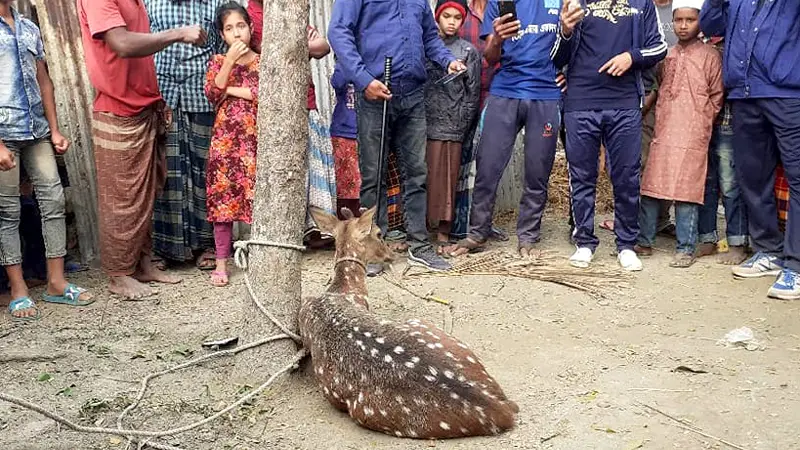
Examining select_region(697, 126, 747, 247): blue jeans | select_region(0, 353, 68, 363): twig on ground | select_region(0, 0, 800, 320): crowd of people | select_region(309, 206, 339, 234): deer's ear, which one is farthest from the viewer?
select_region(697, 126, 747, 247): blue jeans

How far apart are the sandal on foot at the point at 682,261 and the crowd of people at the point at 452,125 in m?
0.03

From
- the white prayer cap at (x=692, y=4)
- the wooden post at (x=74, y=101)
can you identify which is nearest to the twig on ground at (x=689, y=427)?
the white prayer cap at (x=692, y=4)

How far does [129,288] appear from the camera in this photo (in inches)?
223

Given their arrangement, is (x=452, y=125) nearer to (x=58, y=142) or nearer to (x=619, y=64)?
(x=619, y=64)

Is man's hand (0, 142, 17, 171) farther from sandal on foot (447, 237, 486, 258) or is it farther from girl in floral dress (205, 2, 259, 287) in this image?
sandal on foot (447, 237, 486, 258)

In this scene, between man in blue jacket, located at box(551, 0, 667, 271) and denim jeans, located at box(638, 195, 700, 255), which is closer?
man in blue jacket, located at box(551, 0, 667, 271)

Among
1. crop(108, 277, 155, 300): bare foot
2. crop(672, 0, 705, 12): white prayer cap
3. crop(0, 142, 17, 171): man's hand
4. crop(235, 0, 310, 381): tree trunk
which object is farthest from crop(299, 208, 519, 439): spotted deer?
crop(672, 0, 705, 12): white prayer cap

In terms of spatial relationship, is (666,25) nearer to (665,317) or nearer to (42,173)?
(665,317)

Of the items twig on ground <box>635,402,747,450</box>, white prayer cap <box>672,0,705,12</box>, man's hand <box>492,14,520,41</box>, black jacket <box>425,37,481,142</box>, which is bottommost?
twig on ground <box>635,402,747,450</box>

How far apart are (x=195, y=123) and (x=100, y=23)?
1.20 m

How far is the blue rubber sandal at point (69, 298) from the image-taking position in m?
5.45

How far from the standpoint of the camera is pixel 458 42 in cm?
657

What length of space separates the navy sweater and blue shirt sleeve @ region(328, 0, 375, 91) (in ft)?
5.09

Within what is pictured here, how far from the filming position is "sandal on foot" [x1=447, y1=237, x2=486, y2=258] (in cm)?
655
